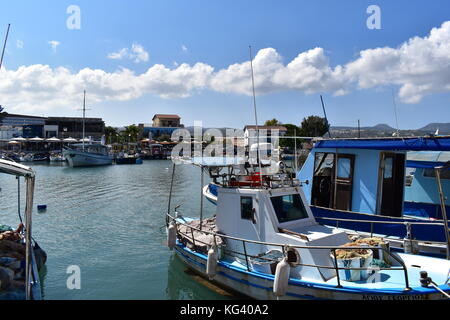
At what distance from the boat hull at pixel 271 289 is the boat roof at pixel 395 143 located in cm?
540

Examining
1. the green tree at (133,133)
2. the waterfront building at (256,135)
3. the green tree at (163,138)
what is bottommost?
the waterfront building at (256,135)

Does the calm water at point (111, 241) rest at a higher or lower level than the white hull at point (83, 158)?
lower

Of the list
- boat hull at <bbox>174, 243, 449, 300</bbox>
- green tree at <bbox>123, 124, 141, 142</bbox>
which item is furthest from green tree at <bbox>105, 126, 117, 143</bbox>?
boat hull at <bbox>174, 243, 449, 300</bbox>

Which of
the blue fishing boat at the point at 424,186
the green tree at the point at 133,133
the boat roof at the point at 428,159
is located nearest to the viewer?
the blue fishing boat at the point at 424,186

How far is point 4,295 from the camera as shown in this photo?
855 centimetres

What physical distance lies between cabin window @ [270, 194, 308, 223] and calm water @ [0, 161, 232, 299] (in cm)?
308

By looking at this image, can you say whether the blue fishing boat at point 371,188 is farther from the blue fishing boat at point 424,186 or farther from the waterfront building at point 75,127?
the waterfront building at point 75,127

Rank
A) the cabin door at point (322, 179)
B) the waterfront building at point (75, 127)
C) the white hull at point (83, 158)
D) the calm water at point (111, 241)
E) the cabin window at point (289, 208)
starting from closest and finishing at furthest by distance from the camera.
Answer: the cabin window at point (289, 208) → the calm water at point (111, 241) → the cabin door at point (322, 179) → the white hull at point (83, 158) → the waterfront building at point (75, 127)

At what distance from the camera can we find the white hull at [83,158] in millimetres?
60969

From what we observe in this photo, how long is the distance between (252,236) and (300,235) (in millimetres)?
1551

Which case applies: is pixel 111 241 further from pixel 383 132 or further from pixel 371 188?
pixel 383 132

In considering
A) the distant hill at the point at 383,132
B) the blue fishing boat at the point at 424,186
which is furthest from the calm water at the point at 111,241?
the blue fishing boat at the point at 424,186

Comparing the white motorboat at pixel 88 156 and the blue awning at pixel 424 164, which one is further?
the white motorboat at pixel 88 156

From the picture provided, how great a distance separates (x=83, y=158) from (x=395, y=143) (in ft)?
193
